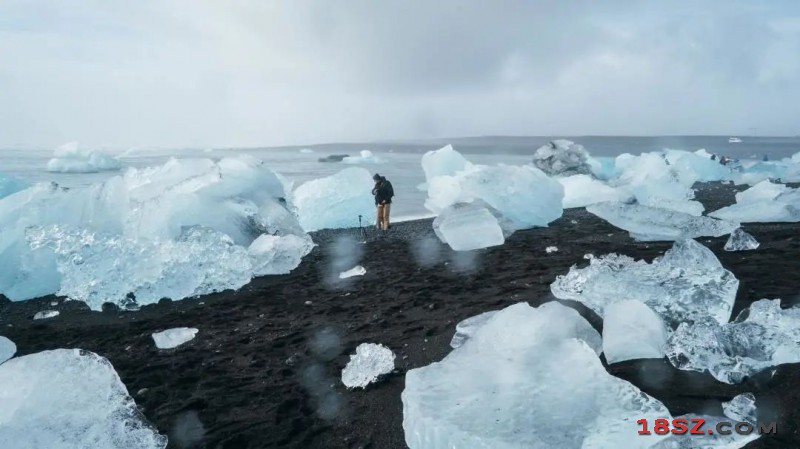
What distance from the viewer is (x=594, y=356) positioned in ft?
10.1

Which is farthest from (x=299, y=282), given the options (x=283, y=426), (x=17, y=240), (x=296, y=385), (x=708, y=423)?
(x=708, y=423)

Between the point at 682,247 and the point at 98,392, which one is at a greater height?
the point at 682,247

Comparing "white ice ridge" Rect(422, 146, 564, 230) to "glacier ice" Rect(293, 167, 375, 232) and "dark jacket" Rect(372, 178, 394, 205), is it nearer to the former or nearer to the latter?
"dark jacket" Rect(372, 178, 394, 205)

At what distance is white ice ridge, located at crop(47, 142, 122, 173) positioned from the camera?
31.3m

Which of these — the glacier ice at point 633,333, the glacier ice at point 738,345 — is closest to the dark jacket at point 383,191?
the glacier ice at point 633,333

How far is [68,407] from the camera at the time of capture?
129 inches

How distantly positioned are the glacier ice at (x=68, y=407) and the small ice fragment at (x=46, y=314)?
365cm

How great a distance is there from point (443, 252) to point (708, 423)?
601 centimetres

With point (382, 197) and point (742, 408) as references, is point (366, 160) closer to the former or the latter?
point (382, 197)

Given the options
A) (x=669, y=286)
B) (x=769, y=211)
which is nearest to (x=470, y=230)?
(x=669, y=286)

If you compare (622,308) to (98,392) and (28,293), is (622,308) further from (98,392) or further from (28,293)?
(28,293)

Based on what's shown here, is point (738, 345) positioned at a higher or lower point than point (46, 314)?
higher

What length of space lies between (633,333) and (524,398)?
122 centimetres

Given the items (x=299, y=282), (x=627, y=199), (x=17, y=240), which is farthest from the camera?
(x=627, y=199)
